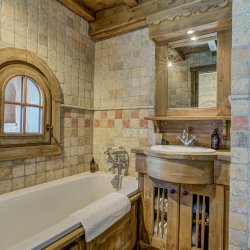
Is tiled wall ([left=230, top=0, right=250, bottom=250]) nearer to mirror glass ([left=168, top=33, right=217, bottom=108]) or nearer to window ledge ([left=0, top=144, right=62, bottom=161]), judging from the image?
mirror glass ([left=168, top=33, right=217, bottom=108])

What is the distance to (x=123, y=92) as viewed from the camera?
2414mm

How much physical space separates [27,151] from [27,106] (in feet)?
1.35

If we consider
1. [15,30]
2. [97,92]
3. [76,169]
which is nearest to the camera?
[15,30]

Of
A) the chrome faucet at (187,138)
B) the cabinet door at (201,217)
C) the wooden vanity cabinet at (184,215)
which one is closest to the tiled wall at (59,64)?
the wooden vanity cabinet at (184,215)

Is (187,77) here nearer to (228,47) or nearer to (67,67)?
(228,47)

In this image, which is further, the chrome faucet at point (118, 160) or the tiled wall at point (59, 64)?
the chrome faucet at point (118, 160)

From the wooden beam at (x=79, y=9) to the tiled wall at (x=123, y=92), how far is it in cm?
32

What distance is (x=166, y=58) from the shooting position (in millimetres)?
2119

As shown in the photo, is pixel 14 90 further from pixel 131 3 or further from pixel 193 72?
pixel 193 72

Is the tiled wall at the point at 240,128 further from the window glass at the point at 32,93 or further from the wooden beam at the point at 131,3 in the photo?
the window glass at the point at 32,93

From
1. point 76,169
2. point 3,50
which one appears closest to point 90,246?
point 76,169

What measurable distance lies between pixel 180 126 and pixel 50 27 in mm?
1679

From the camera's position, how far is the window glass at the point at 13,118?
1691 millimetres

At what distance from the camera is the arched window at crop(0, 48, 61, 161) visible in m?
1.66
